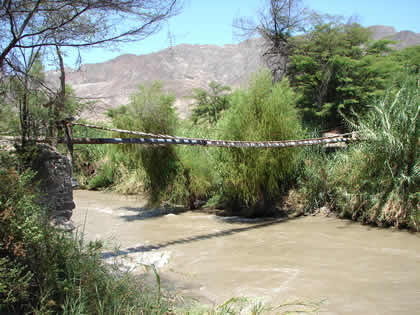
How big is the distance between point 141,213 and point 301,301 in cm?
525

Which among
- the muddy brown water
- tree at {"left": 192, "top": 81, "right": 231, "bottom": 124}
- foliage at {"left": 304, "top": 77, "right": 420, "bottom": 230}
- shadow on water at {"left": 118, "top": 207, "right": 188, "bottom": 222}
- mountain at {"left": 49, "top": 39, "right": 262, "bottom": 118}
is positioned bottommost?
shadow on water at {"left": 118, "top": 207, "right": 188, "bottom": 222}

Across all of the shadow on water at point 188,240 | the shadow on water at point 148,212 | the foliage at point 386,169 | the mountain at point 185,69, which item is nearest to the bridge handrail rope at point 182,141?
the foliage at point 386,169

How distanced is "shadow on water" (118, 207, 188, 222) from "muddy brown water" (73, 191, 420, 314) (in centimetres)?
10

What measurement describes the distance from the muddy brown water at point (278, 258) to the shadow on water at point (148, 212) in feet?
0.34

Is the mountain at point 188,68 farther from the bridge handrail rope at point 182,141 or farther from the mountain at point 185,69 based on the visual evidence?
the bridge handrail rope at point 182,141

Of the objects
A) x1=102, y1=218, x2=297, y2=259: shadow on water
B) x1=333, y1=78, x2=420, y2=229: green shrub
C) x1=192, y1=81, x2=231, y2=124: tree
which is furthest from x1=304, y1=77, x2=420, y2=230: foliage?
x1=192, y1=81, x2=231, y2=124: tree

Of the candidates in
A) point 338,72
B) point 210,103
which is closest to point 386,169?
point 338,72

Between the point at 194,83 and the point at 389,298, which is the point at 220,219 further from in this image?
the point at 194,83

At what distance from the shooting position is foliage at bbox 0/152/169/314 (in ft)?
6.94

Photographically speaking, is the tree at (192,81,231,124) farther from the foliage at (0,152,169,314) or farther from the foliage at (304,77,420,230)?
the foliage at (0,152,169,314)

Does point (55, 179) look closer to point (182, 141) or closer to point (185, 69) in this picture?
point (182, 141)

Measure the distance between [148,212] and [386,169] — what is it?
4665 mm

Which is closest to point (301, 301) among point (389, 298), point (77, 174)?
point (389, 298)

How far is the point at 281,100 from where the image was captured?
22.3 feet
